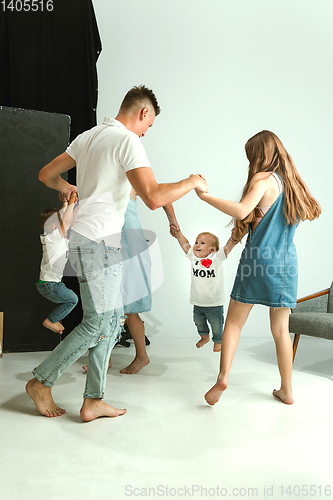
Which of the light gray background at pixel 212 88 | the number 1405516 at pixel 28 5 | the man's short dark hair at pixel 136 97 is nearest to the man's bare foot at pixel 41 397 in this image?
the man's short dark hair at pixel 136 97

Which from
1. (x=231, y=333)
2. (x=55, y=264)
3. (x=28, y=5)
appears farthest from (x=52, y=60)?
(x=231, y=333)

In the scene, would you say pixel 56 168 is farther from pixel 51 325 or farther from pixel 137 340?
pixel 51 325

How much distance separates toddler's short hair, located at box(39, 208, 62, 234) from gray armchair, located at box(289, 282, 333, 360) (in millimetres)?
1820

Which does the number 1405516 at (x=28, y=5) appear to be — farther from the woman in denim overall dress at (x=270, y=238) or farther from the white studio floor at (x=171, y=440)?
the white studio floor at (x=171, y=440)

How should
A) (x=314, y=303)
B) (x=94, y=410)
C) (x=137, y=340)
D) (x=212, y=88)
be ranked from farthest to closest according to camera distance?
(x=212, y=88) → (x=314, y=303) → (x=137, y=340) → (x=94, y=410)

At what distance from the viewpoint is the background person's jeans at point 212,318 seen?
3.00 metres

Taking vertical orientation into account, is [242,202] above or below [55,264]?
above

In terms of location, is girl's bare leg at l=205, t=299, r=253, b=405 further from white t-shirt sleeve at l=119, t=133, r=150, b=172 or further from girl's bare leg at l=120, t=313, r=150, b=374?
white t-shirt sleeve at l=119, t=133, r=150, b=172

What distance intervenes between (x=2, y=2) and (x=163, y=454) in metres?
3.66

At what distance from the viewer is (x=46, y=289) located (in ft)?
9.60

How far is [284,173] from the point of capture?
2.16 meters

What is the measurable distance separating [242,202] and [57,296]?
1.56 meters

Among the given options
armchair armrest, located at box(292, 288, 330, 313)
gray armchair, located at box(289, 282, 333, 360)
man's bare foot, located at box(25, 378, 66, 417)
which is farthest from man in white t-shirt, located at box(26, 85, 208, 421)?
armchair armrest, located at box(292, 288, 330, 313)

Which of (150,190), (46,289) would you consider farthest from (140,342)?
(150,190)
